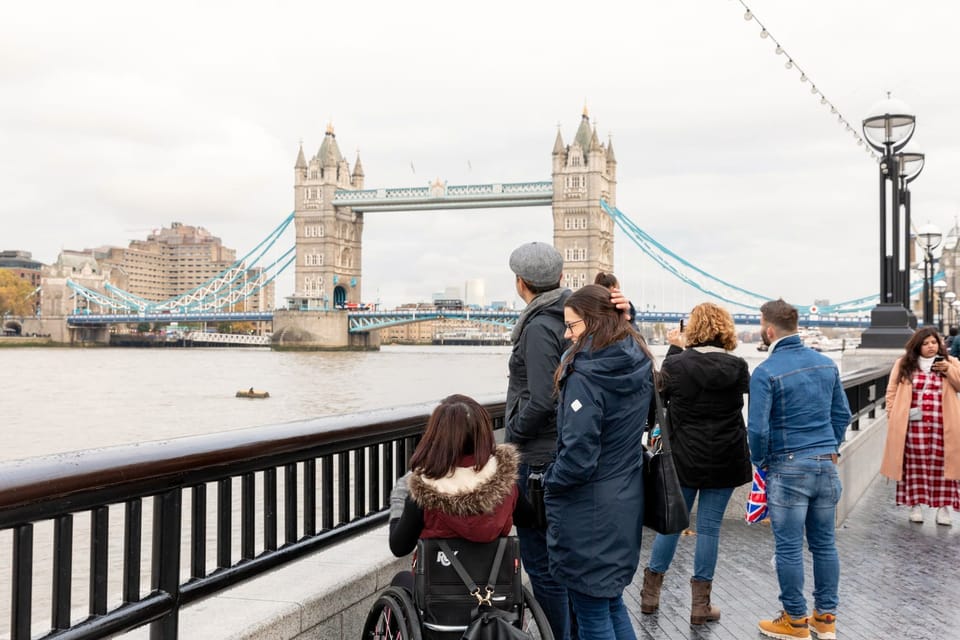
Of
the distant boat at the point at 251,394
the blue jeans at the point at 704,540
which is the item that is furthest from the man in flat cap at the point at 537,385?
the distant boat at the point at 251,394

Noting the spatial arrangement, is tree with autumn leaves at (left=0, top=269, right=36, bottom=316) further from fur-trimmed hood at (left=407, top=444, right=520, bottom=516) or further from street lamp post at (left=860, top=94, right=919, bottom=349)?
fur-trimmed hood at (left=407, top=444, right=520, bottom=516)

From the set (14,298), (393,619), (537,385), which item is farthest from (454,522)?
(14,298)

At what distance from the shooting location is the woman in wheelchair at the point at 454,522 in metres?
2.25

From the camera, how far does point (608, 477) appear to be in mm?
2564

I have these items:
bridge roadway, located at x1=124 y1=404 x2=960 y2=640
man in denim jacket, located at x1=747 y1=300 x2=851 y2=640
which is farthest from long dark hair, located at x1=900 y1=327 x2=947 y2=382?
man in denim jacket, located at x1=747 y1=300 x2=851 y2=640

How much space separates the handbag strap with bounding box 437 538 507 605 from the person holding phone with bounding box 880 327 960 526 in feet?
13.8

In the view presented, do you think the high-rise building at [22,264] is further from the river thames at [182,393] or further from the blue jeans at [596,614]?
the blue jeans at [596,614]

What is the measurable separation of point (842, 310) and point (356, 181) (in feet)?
197

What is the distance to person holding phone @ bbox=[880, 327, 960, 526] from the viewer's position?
5586 mm

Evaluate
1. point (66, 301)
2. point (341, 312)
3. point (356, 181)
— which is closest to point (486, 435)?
point (341, 312)

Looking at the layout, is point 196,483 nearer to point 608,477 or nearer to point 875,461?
point 608,477

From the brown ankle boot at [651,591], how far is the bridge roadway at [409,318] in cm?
4838

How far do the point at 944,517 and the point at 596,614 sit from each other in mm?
3917

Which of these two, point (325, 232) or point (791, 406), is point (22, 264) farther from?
point (791, 406)
